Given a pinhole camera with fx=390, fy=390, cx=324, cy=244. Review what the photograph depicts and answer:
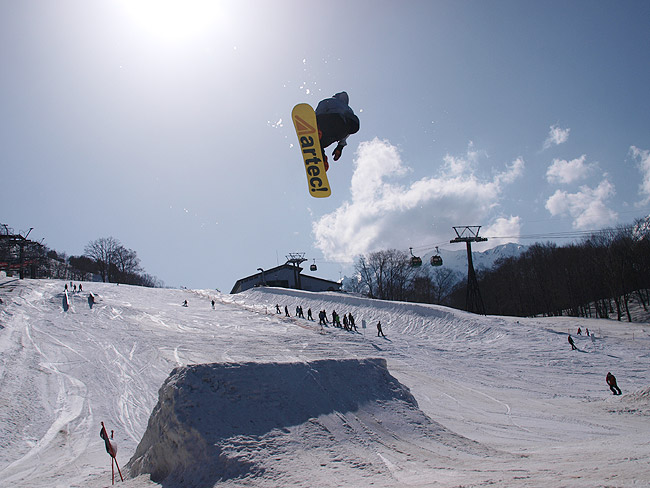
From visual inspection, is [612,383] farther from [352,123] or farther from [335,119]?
[335,119]

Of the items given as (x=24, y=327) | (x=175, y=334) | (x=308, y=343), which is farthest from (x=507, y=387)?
(x=24, y=327)

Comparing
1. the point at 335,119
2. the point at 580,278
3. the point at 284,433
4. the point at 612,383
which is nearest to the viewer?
the point at 284,433

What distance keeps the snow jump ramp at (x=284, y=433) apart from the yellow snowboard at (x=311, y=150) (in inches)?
131

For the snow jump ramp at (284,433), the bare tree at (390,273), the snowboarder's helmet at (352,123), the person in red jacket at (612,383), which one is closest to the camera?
the snow jump ramp at (284,433)

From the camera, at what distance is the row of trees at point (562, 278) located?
177 ft

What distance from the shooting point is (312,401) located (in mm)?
6691

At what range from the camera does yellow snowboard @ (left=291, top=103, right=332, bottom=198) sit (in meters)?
6.63

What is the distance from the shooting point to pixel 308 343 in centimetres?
2661

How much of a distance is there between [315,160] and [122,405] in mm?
12598

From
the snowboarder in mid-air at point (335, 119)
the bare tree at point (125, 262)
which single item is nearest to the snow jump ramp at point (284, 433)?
the snowboarder in mid-air at point (335, 119)

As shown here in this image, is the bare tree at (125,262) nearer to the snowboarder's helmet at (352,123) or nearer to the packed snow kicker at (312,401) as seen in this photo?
the packed snow kicker at (312,401)

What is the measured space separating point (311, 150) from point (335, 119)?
66cm

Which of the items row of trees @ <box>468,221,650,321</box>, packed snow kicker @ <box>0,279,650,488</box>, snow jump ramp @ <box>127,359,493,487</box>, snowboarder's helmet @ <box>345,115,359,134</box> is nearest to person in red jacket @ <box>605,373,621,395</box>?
packed snow kicker @ <box>0,279,650,488</box>

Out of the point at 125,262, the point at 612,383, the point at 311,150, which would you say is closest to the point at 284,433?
the point at 311,150
